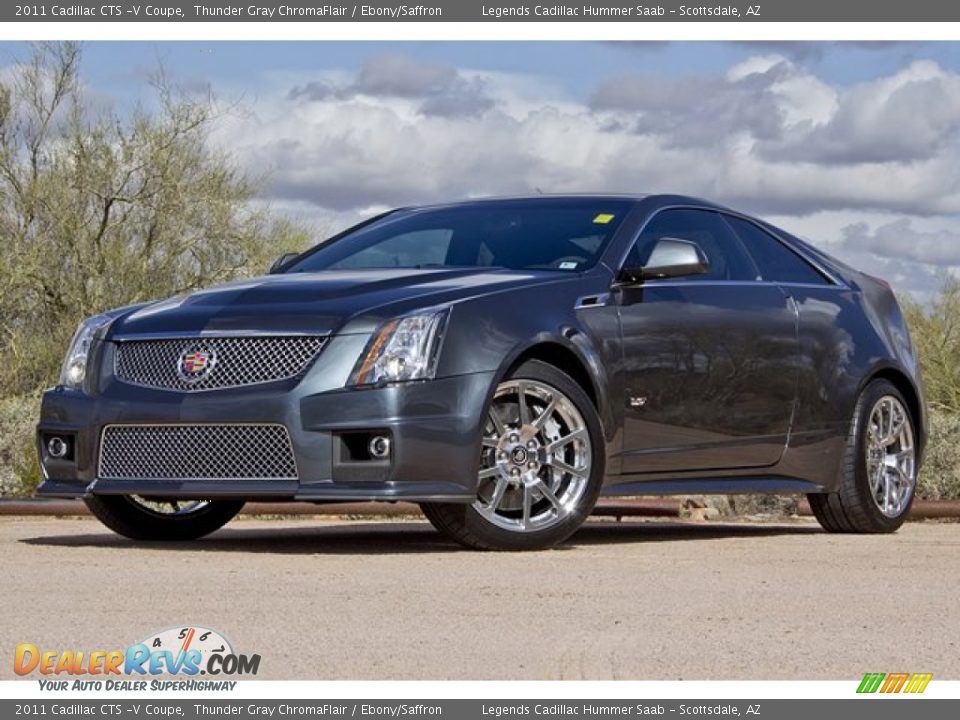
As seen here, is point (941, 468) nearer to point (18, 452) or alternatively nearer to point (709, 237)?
point (18, 452)

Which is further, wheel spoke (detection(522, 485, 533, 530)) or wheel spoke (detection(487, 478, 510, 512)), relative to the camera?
wheel spoke (detection(522, 485, 533, 530))

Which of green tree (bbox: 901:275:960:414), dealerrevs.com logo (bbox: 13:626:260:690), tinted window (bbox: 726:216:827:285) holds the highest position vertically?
tinted window (bbox: 726:216:827:285)

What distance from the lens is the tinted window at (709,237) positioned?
9.99 metres

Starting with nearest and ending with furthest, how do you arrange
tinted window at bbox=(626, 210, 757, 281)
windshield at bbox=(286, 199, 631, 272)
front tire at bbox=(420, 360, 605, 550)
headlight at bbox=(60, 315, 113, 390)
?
front tire at bbox=(420, 360, 605, 550)
headlight at bbox=(60, 315, 113, 390)
windshield at bbox=(286, 199, 631, 272)
tinted window at bbox=(626, 210, 757, 281)

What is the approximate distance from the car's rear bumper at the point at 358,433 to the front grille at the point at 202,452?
0.12ft

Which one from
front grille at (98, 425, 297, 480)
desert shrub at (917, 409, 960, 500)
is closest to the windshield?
front grille at (98, 425, 297, 480)

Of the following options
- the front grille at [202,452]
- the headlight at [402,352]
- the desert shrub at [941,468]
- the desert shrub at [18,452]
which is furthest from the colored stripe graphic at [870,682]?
the desert shrub at [941,468]

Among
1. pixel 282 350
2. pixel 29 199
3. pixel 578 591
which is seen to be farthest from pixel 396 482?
pixel 29 199

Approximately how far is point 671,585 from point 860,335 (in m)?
3.70

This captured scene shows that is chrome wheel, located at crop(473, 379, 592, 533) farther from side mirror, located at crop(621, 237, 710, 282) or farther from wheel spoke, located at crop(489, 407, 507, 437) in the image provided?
side mirror, located at crop(621, 237, 710, 282)

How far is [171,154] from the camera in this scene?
32875mm

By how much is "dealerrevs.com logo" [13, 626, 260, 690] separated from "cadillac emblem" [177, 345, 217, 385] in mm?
2862

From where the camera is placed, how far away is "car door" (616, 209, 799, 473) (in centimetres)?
943

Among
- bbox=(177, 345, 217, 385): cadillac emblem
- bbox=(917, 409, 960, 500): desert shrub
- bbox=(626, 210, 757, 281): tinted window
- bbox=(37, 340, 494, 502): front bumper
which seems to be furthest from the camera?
bbox=(917, 409, 960, 500): desert shrub
